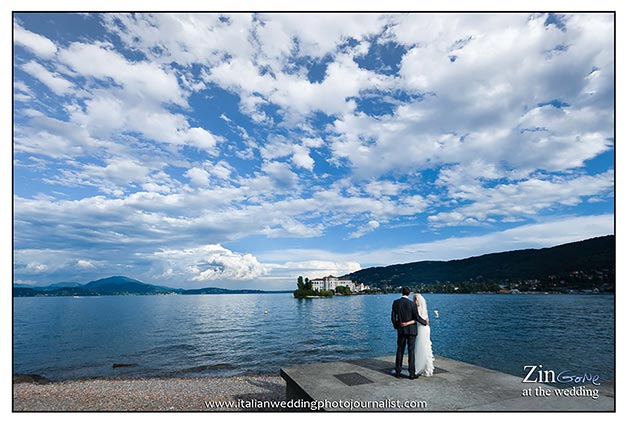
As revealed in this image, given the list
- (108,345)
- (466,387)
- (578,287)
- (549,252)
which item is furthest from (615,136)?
(549,252)

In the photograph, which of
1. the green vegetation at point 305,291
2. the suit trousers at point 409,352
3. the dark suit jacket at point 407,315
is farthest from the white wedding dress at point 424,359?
the green vegetation at point 305,291

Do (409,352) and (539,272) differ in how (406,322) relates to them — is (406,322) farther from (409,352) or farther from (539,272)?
(539,272)

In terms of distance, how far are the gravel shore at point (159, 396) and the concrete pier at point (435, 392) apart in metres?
3.04

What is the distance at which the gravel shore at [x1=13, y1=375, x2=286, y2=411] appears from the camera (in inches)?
507

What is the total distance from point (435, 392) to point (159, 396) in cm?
1284

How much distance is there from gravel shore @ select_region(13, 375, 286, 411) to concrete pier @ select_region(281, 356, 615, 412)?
304cm

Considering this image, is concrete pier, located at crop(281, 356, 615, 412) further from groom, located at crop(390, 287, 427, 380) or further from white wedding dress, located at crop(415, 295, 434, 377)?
groom, located at crop(390, 287, 427, 380)

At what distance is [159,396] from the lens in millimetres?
15172

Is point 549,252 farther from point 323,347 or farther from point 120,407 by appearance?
point 120,407

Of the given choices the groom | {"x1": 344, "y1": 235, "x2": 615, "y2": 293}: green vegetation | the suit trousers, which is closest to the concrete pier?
the suit trousers

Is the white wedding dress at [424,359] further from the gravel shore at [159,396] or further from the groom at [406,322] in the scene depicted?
the gravel shore at [159,396]

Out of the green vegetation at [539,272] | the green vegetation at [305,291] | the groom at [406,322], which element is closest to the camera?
the groom at [406,322]

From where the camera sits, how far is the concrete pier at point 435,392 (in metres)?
6.55

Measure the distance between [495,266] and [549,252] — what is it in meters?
40.4
